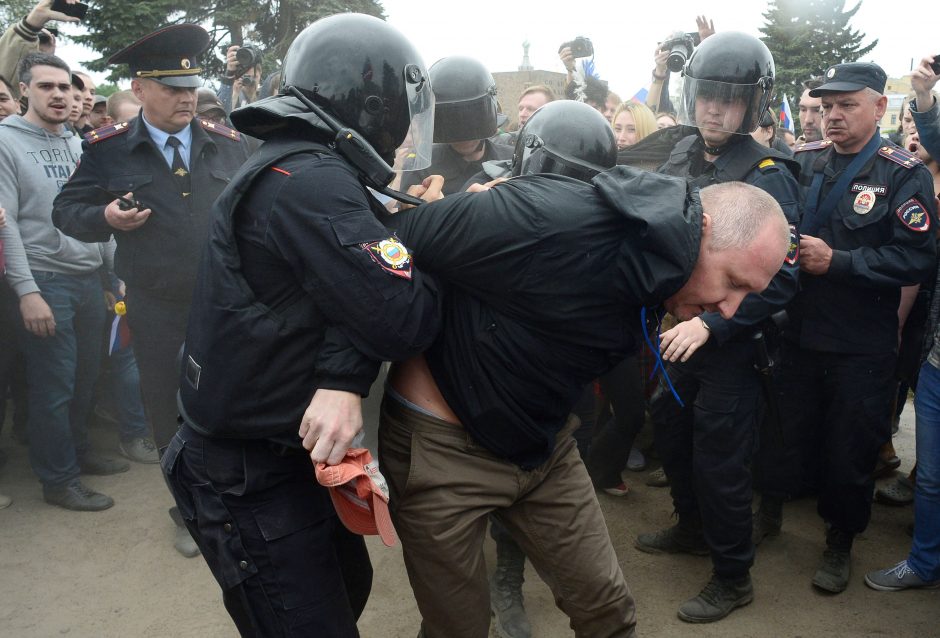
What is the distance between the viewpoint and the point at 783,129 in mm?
6840

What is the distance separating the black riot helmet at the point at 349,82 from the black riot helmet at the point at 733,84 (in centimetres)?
175

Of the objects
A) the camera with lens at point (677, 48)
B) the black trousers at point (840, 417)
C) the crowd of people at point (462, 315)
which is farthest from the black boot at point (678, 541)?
the camera with lens at point (677, 48)

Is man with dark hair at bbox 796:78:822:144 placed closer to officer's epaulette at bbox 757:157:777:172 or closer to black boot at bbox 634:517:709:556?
officer's epaulette at bbox 757:157:777:172

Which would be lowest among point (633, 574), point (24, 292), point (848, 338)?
point (633, 574)

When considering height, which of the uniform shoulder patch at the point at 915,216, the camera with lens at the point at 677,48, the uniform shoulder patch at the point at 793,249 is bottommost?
the uniform shoulder patch at the point at 793,249

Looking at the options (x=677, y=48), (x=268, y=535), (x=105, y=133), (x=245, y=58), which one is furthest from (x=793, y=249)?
(x=245, y=58)

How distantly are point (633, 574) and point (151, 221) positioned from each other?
8.87ft

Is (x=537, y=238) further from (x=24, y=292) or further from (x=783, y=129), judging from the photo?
(x=783, y=129)

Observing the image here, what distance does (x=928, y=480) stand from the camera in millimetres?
3133

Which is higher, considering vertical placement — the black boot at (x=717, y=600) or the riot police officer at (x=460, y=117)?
the riot police officer at (x=460, y=117)

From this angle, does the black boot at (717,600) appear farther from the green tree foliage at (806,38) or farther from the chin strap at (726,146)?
the green tree foliage at (806,38)

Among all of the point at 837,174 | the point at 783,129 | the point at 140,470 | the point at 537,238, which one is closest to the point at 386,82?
the point at 537,238

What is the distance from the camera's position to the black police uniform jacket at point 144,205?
3.42 metres

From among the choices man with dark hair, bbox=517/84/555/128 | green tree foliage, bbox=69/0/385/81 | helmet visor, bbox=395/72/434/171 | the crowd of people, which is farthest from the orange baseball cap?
green tree foliage, bbox=69/0/385/81
